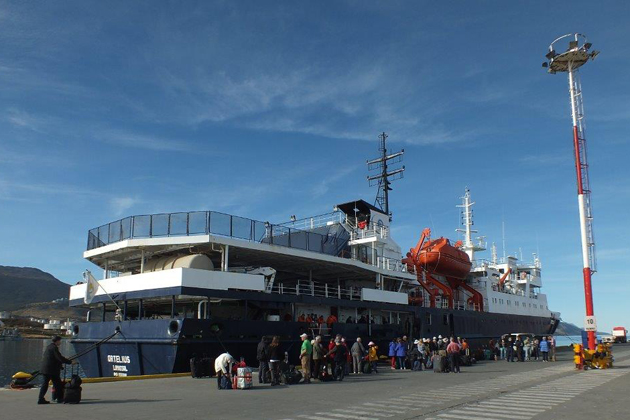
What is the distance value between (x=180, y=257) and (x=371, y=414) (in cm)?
1269

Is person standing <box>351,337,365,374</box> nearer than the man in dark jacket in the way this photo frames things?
No

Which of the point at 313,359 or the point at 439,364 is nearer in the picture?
the point at 313,359

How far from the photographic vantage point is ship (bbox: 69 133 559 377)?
18750 mm

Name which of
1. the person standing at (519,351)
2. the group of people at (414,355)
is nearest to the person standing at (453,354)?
the group of people at (414,355)

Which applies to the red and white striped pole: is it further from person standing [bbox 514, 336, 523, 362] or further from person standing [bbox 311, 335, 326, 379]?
person standing [bbox 311, 335, 326, 379]

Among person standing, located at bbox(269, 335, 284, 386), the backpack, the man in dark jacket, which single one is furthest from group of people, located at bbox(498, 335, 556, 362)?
the man in dark jacket

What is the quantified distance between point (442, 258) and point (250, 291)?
615 inches

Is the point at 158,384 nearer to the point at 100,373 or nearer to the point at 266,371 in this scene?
the point at 266,371

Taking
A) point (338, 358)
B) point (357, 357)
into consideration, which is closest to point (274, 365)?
point (338, 358)

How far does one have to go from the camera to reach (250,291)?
20.5 metres

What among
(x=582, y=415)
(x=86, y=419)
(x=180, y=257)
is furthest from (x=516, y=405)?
(x=180, y=257)

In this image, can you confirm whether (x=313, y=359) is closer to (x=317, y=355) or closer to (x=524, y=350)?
(x=317, y=355)

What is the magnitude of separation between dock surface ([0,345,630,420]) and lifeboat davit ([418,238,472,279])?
→ 15.7 meters

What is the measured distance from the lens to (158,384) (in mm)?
14961
